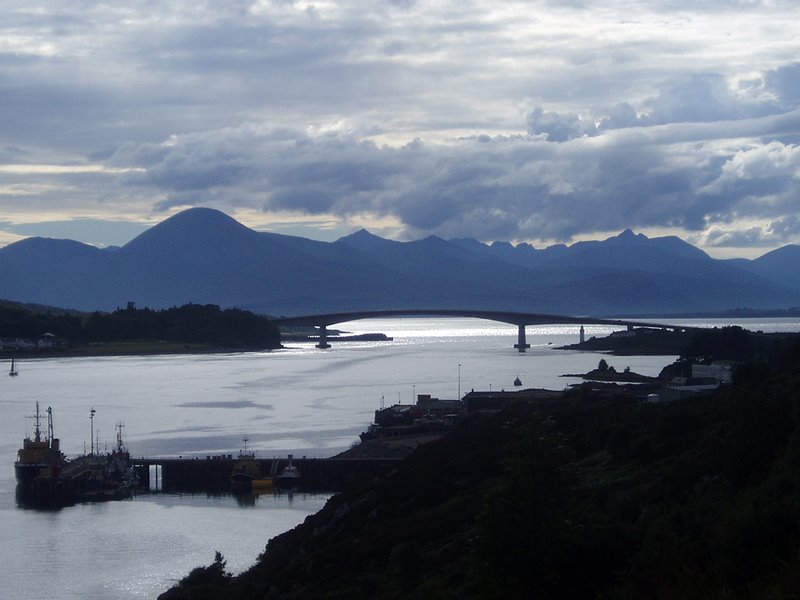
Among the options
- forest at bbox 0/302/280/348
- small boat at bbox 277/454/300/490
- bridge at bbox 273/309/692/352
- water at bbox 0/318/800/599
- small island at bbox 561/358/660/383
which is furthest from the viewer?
bridge at bbox 273/309/692/352

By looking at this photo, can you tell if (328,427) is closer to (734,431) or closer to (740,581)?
(734,431)

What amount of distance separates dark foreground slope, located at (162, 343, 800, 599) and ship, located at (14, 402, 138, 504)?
29.3ft

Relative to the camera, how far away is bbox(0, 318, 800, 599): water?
63.6 feet

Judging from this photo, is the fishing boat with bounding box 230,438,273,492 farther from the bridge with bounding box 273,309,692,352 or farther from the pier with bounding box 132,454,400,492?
the bridge with bounding box 273,309,692,352

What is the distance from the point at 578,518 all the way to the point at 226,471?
18486 mm

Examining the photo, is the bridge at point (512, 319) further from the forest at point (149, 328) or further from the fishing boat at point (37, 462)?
the fishing boat at point (37, 462)

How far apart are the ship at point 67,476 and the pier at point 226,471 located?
0.64 metres

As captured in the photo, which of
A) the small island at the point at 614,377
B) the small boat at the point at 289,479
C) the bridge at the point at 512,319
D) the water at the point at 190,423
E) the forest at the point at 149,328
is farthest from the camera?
the bridge at the point at 512,319

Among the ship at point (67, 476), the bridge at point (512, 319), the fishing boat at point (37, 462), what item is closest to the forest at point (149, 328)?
the bridge at point (512, 319)

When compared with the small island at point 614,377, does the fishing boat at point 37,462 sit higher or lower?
lower

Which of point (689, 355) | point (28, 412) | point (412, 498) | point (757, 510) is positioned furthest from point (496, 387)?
point (757, 510)

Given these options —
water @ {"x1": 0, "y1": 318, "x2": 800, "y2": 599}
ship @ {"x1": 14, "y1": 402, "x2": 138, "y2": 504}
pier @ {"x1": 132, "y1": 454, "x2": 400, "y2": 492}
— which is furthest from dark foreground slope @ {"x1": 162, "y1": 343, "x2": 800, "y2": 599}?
ship @ {"x1": 14, "y1": 402, "x2": 138, "y2": 504}

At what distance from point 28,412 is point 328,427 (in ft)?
37.8

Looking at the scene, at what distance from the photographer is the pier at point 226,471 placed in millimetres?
26875
